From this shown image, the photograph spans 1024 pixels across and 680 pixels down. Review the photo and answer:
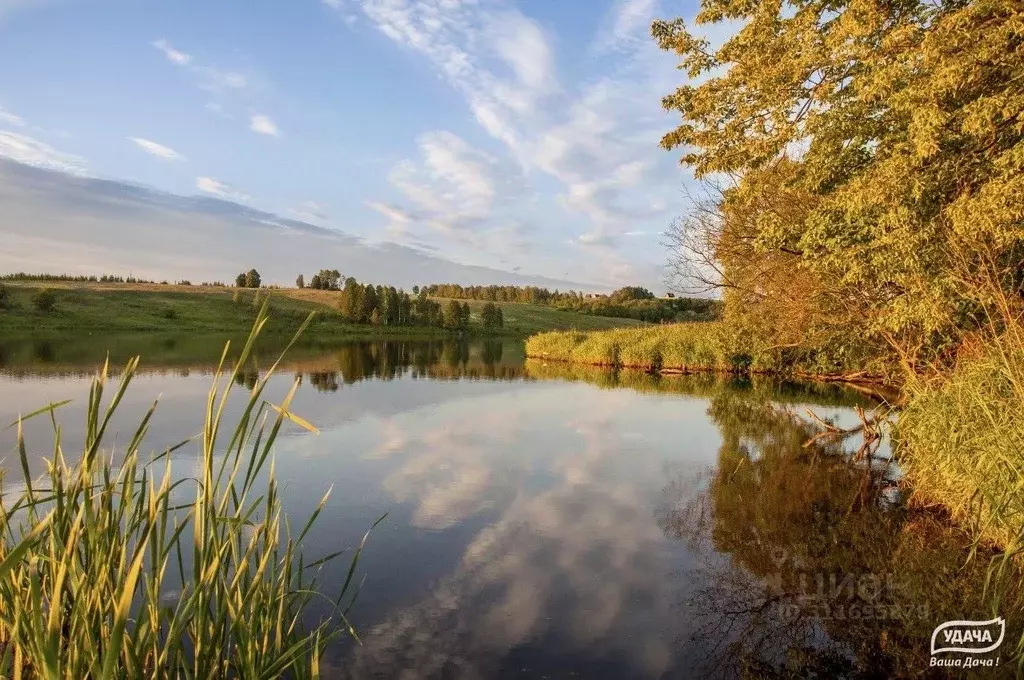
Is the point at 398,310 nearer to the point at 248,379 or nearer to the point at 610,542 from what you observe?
the point at 248,379

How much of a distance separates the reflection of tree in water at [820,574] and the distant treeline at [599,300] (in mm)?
53905

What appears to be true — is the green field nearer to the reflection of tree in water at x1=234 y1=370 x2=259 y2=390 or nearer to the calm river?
the reflection of tree in water at x1=234 y1=370 x2=259 y2=390

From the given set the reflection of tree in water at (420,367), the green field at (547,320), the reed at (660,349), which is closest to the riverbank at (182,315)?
the green field at (547,320)

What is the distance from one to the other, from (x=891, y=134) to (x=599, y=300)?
115275 mm

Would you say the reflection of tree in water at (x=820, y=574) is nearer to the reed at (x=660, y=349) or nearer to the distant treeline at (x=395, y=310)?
the reed at (x=660, y=349)

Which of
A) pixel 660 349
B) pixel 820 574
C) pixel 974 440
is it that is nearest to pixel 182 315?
pixel 660 349

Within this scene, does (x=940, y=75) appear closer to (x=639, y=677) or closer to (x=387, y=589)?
(x=639, y=677)

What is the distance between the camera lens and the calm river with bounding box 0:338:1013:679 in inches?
233

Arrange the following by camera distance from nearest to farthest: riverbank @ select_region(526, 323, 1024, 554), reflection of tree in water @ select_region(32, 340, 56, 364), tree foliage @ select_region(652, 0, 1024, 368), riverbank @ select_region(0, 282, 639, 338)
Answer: riverbank @ select_region(526, 323, 1024, 554)
tree foliage @ select_region(652, 0, 1024, 368)
reflection of tree in water @ select_region(32, 340, 56, 364)
riverbank @ select_region(0, 282, 639, 338)

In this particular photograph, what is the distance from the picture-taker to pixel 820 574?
7.58m

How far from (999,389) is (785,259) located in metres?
14.0

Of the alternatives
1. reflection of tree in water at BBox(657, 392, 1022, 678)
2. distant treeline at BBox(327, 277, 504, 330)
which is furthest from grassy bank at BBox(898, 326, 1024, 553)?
distant treeline at BBox(327, 277, 504, 330)

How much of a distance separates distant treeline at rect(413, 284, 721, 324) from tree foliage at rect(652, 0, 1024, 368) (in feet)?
165

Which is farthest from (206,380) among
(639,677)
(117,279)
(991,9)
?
(117,279)
